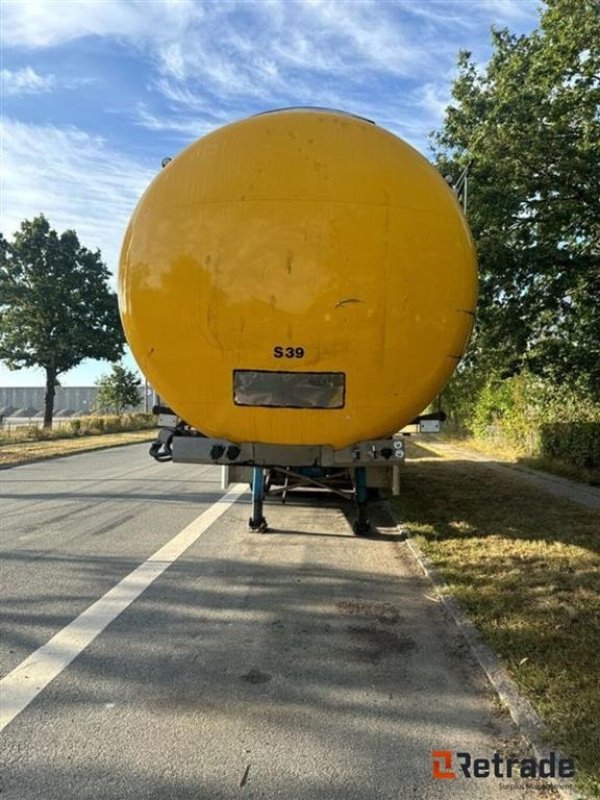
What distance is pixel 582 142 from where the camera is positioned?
10.4 meters

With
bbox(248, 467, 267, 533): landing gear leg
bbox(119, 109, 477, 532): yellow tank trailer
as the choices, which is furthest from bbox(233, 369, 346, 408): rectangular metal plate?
bbox(248, 467, 267, 533): landing gear leg

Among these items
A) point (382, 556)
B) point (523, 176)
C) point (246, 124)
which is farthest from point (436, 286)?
point (523, 176)

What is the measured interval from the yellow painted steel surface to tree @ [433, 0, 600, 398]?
22.4 ft

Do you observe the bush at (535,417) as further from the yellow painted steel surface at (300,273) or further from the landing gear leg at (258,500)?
the yellow painted steel surface at (300,273)

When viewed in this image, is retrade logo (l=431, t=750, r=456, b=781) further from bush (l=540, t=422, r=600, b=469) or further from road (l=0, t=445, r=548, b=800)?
bush (l=540, t=422, r=600, b=469)

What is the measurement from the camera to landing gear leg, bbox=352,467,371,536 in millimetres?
7460

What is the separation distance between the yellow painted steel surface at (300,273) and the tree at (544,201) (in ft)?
22.4

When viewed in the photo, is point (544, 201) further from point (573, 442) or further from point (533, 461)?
point (533, 461)

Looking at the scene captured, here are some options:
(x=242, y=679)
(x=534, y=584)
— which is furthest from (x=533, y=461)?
(x=242, y=679)

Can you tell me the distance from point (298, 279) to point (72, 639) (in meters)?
2.69

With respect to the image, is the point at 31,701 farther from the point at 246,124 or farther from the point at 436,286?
the point at 246,124

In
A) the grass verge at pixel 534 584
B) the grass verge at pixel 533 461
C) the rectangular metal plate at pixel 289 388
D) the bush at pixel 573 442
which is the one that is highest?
the rectangular metal plate at pixel 289 388

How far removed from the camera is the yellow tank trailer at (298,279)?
12.9 ft

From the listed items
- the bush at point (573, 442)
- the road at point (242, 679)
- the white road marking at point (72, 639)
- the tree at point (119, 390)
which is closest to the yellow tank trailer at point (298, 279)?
the road at point (242, 679)
